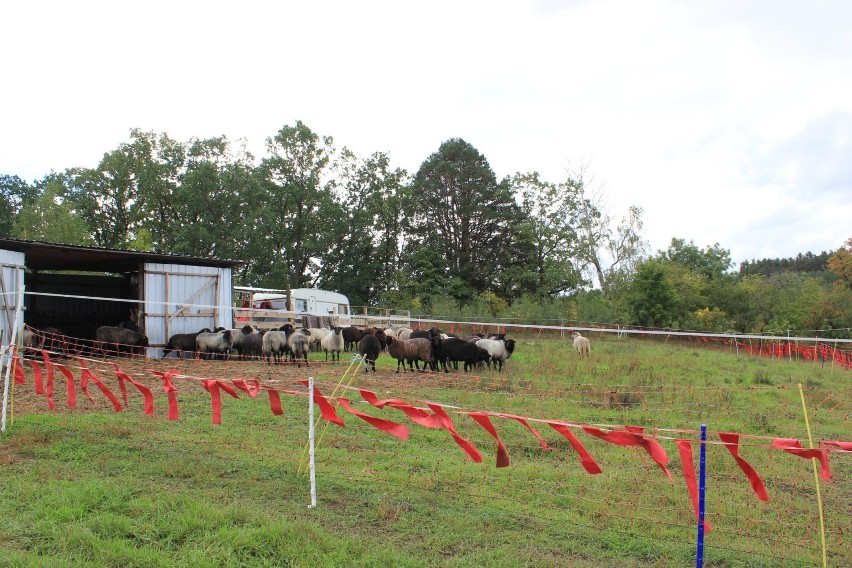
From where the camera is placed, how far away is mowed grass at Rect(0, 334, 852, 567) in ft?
14.7

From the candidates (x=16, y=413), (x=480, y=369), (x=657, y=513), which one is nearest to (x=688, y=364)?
(x=480, y=369)

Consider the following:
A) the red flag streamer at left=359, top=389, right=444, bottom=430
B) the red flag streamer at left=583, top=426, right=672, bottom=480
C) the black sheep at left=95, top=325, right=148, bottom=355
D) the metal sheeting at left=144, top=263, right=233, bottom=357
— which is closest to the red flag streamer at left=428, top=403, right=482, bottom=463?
the red flag streamer at left=359, top=389, right=444, bottom=430

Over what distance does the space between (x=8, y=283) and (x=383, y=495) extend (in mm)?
13406

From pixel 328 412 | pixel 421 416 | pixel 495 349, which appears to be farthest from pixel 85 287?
pixel 421 416

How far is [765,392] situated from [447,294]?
100ft

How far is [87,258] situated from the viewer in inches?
717

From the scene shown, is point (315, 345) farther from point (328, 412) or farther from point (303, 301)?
point (328, 412)

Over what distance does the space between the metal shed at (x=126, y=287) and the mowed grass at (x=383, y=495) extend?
7.54 meters

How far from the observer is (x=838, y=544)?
4.83m

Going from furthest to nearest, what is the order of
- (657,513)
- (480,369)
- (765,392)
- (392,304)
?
(392,304) → (480,369) → (765,392) → (657,513)

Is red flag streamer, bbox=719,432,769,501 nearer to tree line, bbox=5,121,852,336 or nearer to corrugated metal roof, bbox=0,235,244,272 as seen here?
corrugated metal roof, bbox=0,235,244,272

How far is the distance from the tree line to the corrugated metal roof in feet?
62.0

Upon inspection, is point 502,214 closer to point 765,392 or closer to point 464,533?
point 765,392

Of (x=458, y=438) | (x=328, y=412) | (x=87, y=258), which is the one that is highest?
(x=87, y=258)
